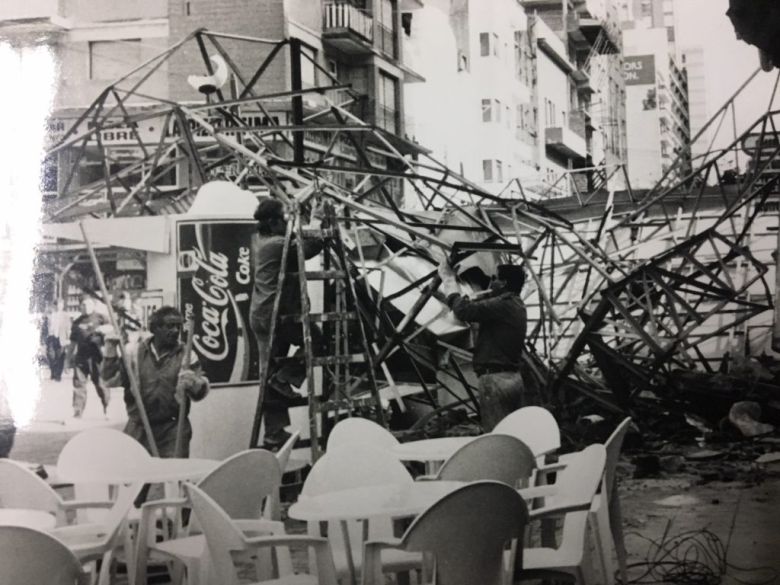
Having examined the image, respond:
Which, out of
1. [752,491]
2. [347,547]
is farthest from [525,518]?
[752,491]

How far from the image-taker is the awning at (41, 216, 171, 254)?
4766 millimetres

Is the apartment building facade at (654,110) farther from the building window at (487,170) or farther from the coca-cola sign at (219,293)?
the coca-cola sign at (219,293)

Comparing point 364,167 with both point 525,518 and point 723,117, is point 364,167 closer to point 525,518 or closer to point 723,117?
point 723,117

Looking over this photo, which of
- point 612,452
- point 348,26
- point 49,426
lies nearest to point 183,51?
point 348,26

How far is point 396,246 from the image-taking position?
200 inches

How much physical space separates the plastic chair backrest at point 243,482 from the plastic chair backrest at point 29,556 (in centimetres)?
73

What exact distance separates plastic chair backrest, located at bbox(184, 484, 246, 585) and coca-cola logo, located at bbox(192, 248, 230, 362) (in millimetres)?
1625

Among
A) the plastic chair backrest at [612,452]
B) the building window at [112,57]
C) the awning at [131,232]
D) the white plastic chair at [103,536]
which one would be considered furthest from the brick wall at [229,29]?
the plastic chair backrest at [612,452]

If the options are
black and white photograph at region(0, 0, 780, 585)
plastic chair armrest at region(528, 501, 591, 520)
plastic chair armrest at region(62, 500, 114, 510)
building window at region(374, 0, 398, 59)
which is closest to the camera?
plastic chair armrest at region(528, 501, 591, 520)

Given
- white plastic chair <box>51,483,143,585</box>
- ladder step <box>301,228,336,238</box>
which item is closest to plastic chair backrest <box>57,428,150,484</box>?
white plastic chair <box>51,483,143,585</box>

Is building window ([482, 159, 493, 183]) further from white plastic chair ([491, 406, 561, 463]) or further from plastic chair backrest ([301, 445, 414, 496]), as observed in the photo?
plastic chair backrest ([301, 445, 414, 496])

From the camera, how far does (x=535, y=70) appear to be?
4984 millimetres

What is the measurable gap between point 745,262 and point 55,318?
2999 mm

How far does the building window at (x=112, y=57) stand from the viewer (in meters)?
4.79
